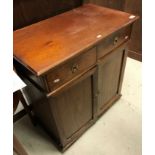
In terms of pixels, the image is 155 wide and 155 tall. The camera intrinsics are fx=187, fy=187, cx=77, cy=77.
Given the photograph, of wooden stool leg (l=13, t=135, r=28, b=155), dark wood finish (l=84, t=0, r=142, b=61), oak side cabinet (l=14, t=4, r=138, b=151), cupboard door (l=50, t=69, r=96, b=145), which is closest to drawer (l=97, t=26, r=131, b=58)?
oak side cabinet (l=14, t=4, r=138, b=151)

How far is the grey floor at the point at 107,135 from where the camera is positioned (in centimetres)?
136

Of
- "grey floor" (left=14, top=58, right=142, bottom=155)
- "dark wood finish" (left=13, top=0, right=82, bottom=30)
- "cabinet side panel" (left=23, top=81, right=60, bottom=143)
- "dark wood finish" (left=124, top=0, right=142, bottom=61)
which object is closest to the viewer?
"cabinet side panel" (left=23, top=81, right=60, bottom=143)

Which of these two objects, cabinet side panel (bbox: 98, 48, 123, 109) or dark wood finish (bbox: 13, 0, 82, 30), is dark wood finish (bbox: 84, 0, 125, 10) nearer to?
dark wood finish (bbox: 13, 0, 82, 30)

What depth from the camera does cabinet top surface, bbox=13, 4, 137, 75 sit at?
2.82 feet

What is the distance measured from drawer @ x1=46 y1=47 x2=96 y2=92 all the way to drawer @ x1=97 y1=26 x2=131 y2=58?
0.21 ft

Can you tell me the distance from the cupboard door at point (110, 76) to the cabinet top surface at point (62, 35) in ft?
0.61

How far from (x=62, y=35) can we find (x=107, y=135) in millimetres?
853

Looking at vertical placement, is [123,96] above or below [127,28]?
below

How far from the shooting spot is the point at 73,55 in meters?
0.88

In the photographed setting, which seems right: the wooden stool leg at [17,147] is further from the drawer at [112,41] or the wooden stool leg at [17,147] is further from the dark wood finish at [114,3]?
the dark wood finish at [114,3]
